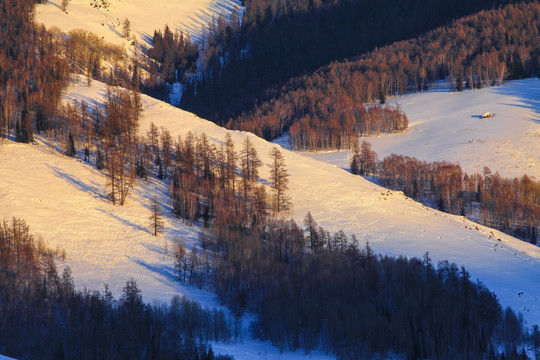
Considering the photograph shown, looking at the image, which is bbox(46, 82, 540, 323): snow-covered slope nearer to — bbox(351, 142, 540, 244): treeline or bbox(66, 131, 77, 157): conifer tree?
bbox(66, 131, 77, 157): conifer tree

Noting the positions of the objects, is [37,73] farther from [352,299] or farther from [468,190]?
[468,190]

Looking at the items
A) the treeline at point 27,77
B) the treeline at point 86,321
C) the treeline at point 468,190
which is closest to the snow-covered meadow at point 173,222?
the treeline at point 86,321

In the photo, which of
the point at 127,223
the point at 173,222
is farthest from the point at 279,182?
the point at 127,223

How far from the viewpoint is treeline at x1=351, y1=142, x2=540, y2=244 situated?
93.2 meters

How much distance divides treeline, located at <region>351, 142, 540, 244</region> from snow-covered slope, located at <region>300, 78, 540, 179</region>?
318 inches

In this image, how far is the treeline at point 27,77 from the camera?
294 feet

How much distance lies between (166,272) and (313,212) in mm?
22764

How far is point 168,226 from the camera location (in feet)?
241

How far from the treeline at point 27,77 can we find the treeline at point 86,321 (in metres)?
34.5

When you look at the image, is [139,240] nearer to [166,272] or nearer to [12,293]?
[166,272]

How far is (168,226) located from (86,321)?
2227 centimetres

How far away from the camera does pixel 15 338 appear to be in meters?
49.2

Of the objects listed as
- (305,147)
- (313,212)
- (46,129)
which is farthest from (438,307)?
(305,147)

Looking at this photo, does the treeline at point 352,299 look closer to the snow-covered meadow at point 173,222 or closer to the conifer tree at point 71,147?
the snow-covered meadow at point 173,222
